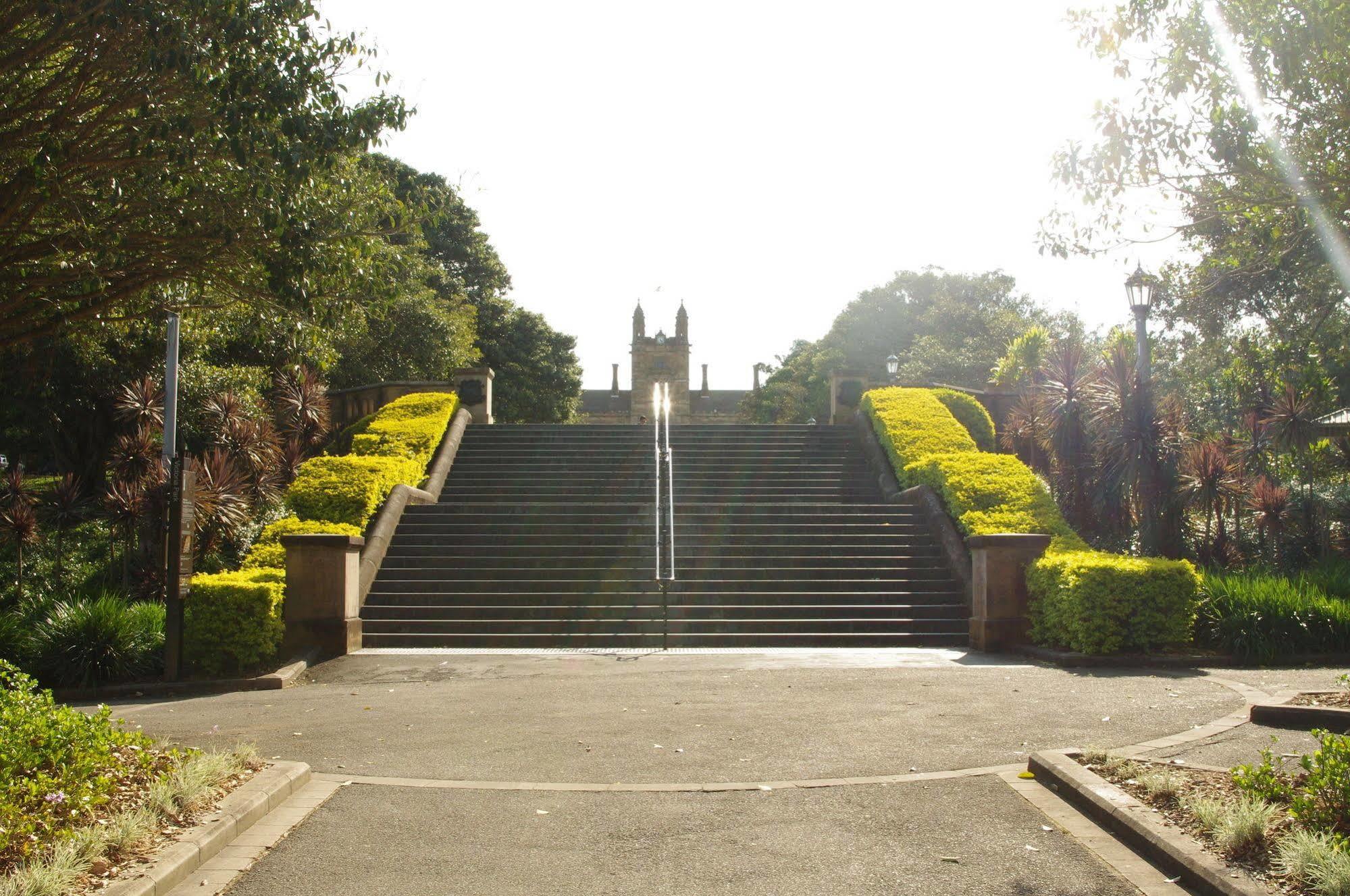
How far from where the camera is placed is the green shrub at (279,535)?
1287 cm

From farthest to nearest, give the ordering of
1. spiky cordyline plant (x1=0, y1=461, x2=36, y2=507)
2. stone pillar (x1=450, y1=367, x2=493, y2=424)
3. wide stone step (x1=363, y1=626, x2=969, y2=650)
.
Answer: stone pillar (x1=450, y1=367, x2=493, y2=424) → spiky cordyline plant (x1=0, y1=461, x2=36, y2=507) → wide stone step (x1=363, y1=626, x2=969, y2=650)

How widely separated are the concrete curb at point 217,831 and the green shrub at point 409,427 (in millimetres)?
11897

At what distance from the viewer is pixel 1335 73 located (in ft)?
23.1

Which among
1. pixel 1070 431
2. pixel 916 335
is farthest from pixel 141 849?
pixel 916 335

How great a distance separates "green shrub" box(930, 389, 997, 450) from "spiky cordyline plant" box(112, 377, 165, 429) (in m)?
13.9

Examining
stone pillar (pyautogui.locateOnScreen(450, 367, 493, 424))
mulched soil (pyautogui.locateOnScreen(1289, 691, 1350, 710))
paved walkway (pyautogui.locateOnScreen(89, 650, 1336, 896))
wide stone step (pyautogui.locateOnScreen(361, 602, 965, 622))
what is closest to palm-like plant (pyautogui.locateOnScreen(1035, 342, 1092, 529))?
wide stone step (pyautogui.locateOnScreen(361, 602, 965, 622))

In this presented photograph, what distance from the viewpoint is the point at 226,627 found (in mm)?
11016

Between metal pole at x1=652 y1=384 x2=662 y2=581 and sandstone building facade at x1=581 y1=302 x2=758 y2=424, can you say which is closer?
metal pole at x1=652 y1=384 x2=662 y2=581

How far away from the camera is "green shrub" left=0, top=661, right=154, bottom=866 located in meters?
4.29

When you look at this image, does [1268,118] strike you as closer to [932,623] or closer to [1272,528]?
[932,623]

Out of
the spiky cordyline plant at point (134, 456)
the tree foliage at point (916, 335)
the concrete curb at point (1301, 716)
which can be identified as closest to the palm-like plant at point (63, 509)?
the spiky cordyline plant at point (134, 456)

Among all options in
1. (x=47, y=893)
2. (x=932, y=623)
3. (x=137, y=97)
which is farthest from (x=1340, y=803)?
(x=932, y=623)

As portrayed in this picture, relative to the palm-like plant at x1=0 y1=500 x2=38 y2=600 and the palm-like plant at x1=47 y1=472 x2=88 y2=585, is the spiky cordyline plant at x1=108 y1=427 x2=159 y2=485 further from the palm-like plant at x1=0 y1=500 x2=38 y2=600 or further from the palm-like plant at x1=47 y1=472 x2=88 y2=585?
the palm-like plant at x1=0 y1=500 x2=38 y2=600

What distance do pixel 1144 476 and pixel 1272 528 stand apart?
10.1 feet
